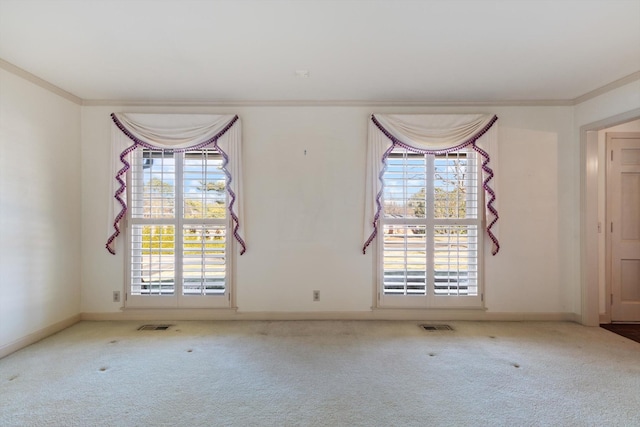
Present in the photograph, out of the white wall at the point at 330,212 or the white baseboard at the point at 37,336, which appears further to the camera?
the white wall at the point at 330,212

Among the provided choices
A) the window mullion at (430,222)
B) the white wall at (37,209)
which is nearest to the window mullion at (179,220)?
the white wall at (37,209)

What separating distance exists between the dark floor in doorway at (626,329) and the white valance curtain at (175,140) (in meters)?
4.20

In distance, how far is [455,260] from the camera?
3.40 m

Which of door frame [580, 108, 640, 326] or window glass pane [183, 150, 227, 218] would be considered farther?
window glass pane [183, 150, 227, 218]

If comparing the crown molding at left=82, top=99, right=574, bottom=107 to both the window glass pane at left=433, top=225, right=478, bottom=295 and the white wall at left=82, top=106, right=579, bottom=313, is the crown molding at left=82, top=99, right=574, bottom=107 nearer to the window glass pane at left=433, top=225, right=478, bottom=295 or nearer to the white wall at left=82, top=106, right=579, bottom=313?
the white wall at left=82, top=106, right=579, bottom=313

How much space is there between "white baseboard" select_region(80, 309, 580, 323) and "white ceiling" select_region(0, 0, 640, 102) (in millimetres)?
2461

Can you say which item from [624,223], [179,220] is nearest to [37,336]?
[179,220]

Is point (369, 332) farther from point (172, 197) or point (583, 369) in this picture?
point (172, 197)

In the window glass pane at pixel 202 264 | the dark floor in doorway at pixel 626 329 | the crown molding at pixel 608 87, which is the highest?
the crown molding at pixel 608 87

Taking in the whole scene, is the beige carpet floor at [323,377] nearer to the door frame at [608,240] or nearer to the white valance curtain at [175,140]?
the door frame at [608,240]

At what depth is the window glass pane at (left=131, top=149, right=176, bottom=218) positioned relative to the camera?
3406mm

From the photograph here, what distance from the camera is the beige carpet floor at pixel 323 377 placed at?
184cm

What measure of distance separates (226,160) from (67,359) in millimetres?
2312

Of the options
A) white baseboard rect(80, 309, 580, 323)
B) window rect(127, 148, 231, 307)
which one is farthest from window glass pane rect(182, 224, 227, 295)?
white baseboard rect(80, 309, 580, 323)
